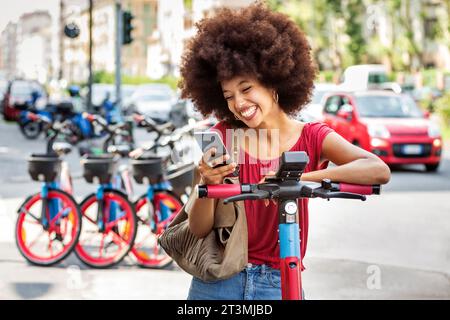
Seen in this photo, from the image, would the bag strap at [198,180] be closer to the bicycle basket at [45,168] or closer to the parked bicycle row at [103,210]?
the parked bicycle row at [103,210]

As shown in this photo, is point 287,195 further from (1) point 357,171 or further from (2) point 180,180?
(2) point 180,180

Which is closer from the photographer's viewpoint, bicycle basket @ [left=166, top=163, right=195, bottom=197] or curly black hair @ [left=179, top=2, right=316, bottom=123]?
curly black hair @ [left=179, top=2, right=316, bottom=123]

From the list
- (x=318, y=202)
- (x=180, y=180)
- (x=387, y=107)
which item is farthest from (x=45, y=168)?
(x=387, y=107)

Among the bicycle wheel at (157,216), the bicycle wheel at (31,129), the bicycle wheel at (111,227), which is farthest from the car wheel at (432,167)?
the bicycle wheel at (31,129)

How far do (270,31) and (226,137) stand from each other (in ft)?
1.15

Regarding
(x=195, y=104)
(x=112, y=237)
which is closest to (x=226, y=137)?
(x=195, y=104)

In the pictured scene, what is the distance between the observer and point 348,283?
23.8 ft

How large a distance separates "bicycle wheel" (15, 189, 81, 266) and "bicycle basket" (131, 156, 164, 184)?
0.57 metres

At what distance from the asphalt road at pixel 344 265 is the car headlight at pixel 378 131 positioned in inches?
170

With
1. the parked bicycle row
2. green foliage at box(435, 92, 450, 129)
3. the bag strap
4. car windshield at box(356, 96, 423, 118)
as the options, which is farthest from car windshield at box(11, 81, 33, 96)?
the bag strap

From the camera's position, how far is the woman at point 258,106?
109 inches

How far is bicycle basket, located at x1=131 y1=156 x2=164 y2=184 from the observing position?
7.78m

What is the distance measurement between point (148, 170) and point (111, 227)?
22.3 inches

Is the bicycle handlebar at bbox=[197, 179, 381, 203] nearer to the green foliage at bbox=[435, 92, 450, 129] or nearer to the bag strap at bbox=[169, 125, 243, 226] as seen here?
the bag strap at bbox=[169, 125, 243, 226]
